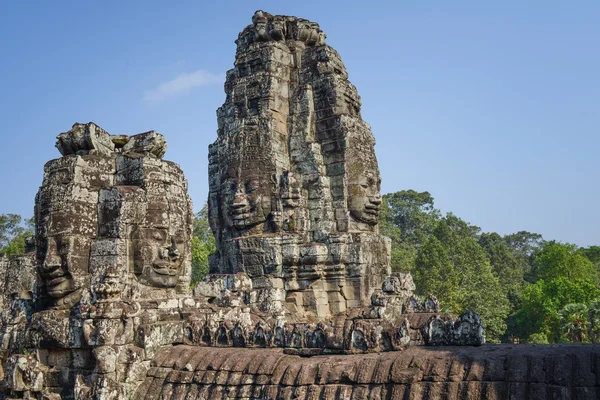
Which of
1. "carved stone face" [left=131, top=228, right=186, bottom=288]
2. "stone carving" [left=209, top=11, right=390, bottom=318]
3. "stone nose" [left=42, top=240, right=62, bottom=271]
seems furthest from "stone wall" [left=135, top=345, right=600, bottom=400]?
"stone carving" [left=209, top=11, right=390, bottom=318]

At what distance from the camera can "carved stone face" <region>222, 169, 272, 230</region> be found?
52.8ft

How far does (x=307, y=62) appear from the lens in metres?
18.3

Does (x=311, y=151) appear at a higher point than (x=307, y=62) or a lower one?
lower

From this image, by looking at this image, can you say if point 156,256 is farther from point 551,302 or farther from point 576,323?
point 551,302

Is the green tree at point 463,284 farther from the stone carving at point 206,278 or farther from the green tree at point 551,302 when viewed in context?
the stone carving at point 206,278

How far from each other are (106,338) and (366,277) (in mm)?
9576

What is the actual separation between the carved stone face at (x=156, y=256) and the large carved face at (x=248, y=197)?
6.98 m

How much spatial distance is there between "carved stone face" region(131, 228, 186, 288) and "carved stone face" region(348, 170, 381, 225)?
27.2ft

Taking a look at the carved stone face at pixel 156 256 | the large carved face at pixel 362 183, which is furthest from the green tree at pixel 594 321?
the carved stone face at pixel 156 256

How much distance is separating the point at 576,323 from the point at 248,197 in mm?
22902

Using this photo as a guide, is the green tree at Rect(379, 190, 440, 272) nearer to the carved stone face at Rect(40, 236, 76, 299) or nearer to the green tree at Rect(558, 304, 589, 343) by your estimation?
the green tree at Rect(558, 304, 589, 343)

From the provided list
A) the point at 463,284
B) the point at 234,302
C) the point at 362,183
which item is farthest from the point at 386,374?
the point at 463,284

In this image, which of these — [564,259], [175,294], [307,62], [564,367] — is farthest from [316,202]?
[564,259]

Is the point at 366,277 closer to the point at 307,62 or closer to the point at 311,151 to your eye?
the point at 311,151
